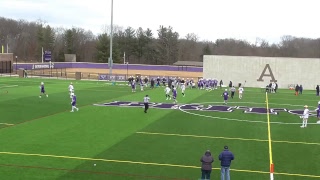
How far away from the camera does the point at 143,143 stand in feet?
65.9

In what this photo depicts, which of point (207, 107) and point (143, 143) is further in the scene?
point (207, 107)

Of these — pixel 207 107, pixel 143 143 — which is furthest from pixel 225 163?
pixel 207 107

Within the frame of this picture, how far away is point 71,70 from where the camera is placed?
296 ft

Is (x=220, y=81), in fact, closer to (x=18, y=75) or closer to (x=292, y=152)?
(x=18, y=75)

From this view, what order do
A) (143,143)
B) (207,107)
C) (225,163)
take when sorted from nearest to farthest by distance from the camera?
(225,163), (143,143), (207,107)

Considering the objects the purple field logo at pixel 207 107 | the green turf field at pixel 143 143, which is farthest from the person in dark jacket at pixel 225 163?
the purple field logo at pixel 207 107

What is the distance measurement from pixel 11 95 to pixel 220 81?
31.5 m

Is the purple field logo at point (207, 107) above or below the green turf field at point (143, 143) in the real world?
above

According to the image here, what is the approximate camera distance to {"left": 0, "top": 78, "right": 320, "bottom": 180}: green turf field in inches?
602

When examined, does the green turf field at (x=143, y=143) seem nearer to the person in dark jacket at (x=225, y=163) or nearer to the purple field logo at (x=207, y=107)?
the person in dark jacket at (x=225, y=163)

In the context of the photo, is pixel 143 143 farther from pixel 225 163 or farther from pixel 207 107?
pixel 207 107

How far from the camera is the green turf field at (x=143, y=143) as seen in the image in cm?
1528

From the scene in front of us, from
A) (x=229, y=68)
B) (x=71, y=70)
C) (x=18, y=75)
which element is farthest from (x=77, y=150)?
(x=71, y=70)

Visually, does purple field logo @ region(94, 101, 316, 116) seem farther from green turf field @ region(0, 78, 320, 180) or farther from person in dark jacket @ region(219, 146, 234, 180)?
person in dark jacket @ region(219, 146, 234, 180)
